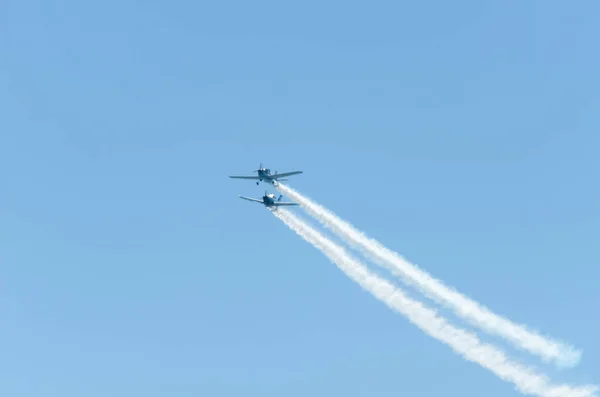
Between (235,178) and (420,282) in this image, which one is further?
(235,178)

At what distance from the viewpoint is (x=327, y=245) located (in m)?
121

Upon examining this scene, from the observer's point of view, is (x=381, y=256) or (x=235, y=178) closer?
(x=381, y=256)

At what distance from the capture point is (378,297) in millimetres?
114500

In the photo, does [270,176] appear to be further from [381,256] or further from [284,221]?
[381,256]

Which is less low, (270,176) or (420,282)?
(270,176)

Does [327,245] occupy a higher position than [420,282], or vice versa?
[327,245]

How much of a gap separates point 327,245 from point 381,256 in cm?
1092

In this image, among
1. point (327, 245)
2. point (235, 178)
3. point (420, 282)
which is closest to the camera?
point (420, 282)

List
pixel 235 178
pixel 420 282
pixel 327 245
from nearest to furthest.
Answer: pixel 420 282 → pixel 327 245 → pixel 235 178

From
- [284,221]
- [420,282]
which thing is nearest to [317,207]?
[284,221]

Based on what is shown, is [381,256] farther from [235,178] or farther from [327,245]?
[235,178]

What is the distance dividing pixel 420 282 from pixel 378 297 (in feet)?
25.8

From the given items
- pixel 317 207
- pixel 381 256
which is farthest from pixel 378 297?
pixel 317 207

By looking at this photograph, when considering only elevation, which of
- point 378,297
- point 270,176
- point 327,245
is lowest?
point 378,297
